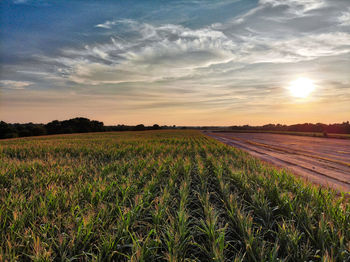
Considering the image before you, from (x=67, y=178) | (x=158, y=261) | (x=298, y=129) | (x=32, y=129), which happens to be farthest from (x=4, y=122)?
(x=298, y=129)

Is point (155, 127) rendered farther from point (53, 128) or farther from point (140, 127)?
point (53, 128)

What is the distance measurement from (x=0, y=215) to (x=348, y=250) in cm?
569

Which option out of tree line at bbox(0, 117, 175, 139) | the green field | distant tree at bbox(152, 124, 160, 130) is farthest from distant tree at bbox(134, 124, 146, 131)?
the green field

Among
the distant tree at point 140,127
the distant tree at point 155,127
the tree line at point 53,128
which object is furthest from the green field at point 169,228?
the distant tree at point 155,127

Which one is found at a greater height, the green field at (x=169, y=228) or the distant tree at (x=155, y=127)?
the distant tree at (x=155, y=127)

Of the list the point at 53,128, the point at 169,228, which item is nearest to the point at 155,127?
the point at 53,128

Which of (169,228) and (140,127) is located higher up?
(140,127)

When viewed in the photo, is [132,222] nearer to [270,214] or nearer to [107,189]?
[107,189]

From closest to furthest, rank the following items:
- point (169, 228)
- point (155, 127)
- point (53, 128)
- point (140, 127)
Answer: point (169, 228) → point (53, 128) → point (140, 127) → point (155, 127)

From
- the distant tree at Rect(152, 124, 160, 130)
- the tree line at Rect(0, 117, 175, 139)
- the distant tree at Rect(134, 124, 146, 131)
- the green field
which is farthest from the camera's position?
the distant tree at Rect(152, 124, 160, 130)

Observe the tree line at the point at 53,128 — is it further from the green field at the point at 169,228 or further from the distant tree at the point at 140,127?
the green field at the point at 169,228

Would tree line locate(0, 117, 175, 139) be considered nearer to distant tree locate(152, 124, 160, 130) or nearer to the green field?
distant tree locate(152, 124, 160, 130)

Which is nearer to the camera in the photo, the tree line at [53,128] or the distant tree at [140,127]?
the tree line at [53,128]

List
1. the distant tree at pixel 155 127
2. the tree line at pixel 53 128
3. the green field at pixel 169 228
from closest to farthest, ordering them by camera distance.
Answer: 1. the green field at pixel 169 228
2. the tree line at pixel 53 128
3. the distant tree at pixel 155 127
